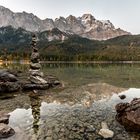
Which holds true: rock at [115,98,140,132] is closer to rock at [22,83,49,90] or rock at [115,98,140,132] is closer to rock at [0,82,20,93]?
rock at [22,83,49,90]

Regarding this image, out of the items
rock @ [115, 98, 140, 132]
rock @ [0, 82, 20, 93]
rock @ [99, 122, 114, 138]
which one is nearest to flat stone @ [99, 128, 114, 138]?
rock @ [99, 122, 114, 138]

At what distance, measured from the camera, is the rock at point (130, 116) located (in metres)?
26.7

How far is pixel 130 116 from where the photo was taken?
91.8 ft

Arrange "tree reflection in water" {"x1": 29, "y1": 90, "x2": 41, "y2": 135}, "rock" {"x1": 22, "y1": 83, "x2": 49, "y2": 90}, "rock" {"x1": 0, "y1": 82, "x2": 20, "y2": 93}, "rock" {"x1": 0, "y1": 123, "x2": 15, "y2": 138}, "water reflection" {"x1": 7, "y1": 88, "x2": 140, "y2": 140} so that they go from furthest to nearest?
"rock" {"x1": 22, "y1": 83, "x2": 49, "y2": 90}
"rock" {"x1": 0, "y1": 82, "x2": 20, "y2": 93}
"tree reflection in water" {"x1": 29, "y1": 90, "x2": 41, "y2": 135}
"water reflection" {"x1": 7, "y1": 88, "x2": 140, "y2": 140}
"rock" {"x1": 0, "y1": 123, "x2": 15, "y2": 138}

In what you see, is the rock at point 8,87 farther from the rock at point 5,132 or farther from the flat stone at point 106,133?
the flat stone at point 106,133

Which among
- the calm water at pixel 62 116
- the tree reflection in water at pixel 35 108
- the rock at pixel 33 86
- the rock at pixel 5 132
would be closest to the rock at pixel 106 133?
the calm water at pixel 62 116

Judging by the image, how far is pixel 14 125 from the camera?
27.8 m

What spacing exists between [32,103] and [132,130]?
17.9 metres

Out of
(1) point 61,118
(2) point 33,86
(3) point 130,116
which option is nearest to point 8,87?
(2) point 33,86

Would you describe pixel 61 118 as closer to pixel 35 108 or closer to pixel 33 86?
pixel 35 108

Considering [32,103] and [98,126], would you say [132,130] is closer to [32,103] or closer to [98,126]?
[98,126]

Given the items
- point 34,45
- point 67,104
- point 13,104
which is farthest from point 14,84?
point 67,104

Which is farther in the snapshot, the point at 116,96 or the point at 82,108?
the point at 116,96

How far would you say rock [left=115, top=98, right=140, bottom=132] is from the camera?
87.6 ft
